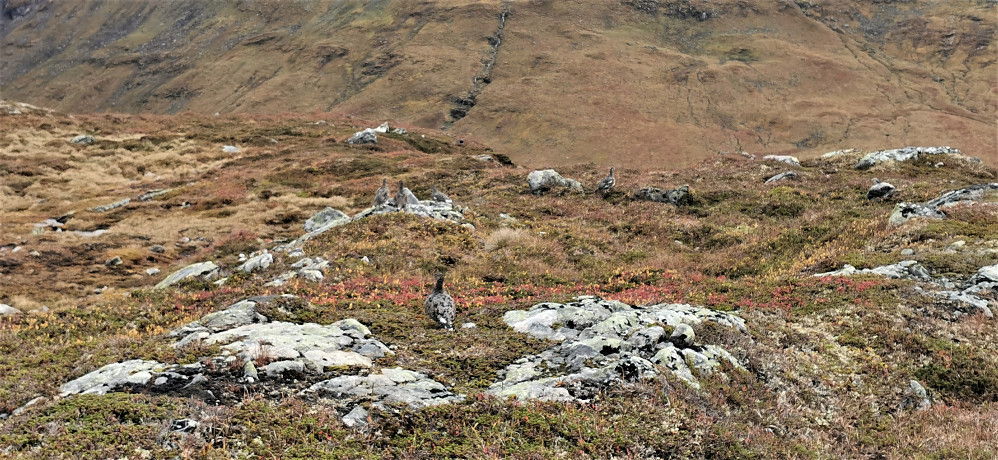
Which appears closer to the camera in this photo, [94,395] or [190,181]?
[94,395]

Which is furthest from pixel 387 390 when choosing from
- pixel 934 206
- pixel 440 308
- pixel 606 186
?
pixel 606 186

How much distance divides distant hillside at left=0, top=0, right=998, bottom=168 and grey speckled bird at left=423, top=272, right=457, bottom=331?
293 feet

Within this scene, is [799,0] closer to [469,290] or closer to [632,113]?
[632,113]

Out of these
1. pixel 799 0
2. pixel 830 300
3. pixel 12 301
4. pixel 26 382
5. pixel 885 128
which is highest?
pixel 26 382

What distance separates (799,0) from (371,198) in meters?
210

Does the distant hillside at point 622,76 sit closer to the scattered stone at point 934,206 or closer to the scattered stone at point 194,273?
the scattered stone at point 934,206

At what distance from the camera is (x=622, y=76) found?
14225 centimetres

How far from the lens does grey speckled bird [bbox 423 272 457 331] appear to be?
500 inches

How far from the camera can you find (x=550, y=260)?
2161 centimetres

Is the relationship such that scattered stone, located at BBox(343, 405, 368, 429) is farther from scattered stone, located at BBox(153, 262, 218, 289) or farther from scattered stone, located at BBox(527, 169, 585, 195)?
scattered stone, located at BBox(527, 169, 585, 195)

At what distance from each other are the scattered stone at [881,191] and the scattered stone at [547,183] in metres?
16.4

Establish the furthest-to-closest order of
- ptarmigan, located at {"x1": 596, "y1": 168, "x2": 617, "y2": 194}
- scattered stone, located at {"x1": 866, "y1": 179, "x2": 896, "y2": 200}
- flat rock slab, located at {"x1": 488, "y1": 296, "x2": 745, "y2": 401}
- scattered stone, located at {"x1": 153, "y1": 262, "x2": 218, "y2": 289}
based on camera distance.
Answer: ptarmigan, located at {"x1": 596, "y1": 168, "x2": 617, "y2": 194}, scattered stone, located at {"x1": 866, "y1": 179, "x2": 896, "y2": 200}, scattered stone, located at {"x1": 153, "y1": 262, "x2": 218, "y2": 289}, flat rock slab, located at {"x1": 488, "y1": 296, "x2": 745, "y2": 401}

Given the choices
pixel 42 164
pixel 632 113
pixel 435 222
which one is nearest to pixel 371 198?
pixel 435 222

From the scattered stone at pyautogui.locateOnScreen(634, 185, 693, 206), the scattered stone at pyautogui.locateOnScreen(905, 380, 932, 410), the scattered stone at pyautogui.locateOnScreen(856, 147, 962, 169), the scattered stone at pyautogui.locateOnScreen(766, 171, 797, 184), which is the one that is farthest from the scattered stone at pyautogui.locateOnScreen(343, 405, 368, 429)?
the scattered stone at pyautogui.locateOnScreen(856, 147, 962, 169)
